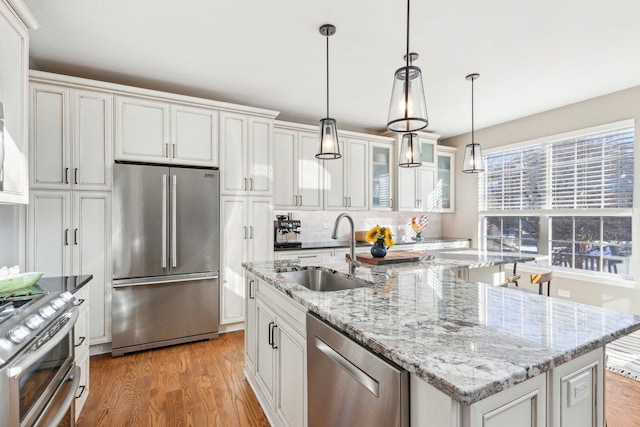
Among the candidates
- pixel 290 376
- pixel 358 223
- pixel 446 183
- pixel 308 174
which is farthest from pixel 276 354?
pixel 446 183

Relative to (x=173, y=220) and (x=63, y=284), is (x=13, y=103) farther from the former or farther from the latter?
(x=173, y=220)

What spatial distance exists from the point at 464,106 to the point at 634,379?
3.10 metres

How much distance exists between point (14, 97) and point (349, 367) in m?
2.23

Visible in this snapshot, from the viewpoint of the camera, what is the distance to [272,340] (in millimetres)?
1926

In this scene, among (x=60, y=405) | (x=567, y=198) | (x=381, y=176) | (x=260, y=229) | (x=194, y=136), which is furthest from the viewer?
(x=381, y=176)

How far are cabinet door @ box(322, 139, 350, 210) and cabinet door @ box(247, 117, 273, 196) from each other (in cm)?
91

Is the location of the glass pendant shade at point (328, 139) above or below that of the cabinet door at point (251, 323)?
above

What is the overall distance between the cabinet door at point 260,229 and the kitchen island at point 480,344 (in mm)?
1988

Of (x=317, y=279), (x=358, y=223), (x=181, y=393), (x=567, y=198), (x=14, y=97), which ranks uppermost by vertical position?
(x=14, y=97)

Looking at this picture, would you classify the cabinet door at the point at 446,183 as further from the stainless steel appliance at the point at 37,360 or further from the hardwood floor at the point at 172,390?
the stainless steel appliance at the point at 37,360

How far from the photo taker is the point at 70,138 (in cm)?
284

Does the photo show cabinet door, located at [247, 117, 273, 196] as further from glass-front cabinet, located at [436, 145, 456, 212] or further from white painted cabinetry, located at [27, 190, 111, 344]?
glass-front cabinet, located at [436, 145, 456, 212]

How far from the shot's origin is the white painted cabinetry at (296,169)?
13.5 ft

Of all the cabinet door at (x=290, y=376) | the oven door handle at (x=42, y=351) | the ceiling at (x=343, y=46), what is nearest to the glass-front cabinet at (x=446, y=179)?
the ceiling at (x=343, y=46)
